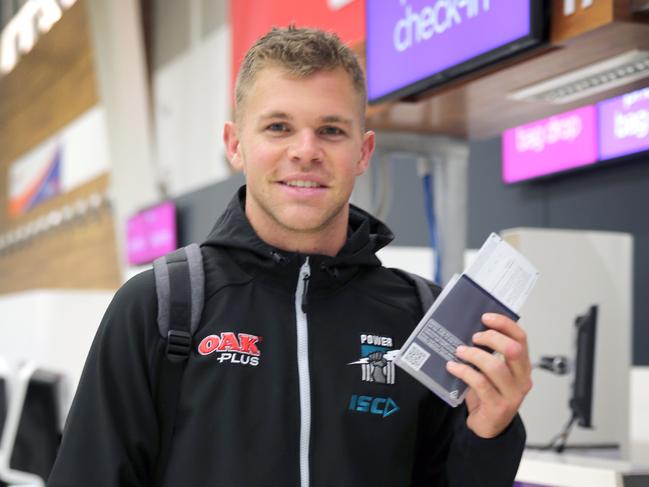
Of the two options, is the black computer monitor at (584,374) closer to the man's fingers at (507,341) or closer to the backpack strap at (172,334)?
the man's fingers at (507,341)

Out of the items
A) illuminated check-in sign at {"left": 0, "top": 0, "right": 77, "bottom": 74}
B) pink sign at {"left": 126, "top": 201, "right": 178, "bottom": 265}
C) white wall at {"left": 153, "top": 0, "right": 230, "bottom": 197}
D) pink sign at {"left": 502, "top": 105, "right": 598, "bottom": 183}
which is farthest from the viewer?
white wall at {"left": 153, "top": 0, "right": 230, "bottom": 197}

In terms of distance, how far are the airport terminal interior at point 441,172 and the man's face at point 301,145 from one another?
0.52 ft

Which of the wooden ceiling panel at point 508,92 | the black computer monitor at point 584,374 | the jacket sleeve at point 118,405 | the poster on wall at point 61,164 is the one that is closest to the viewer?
the jacket sleeve at point 118,405

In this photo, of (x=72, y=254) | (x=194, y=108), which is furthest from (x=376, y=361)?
(x=72, y=254)

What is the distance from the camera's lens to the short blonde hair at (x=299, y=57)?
135cm

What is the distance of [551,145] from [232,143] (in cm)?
439

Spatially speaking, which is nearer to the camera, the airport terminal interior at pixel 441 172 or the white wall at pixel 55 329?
the airport terminal interior at pixel 441 172

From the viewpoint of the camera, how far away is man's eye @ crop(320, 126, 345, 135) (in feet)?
4.45

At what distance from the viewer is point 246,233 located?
1382 millimetres

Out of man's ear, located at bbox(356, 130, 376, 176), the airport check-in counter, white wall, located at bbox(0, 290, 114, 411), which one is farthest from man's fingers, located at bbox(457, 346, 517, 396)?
white wall, located at bbox(0, 290, 114, 411)

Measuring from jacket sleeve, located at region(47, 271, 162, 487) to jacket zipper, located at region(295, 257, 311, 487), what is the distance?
195 millimetres

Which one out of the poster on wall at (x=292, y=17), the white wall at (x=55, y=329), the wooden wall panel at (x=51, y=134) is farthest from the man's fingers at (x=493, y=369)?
the wooden wall panel at (x=51, y=134)

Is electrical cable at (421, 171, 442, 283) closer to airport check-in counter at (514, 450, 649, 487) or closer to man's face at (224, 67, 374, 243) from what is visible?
airport check-in counter at (514, 450, 649, 487)

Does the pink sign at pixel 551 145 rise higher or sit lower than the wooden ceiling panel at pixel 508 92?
higher
